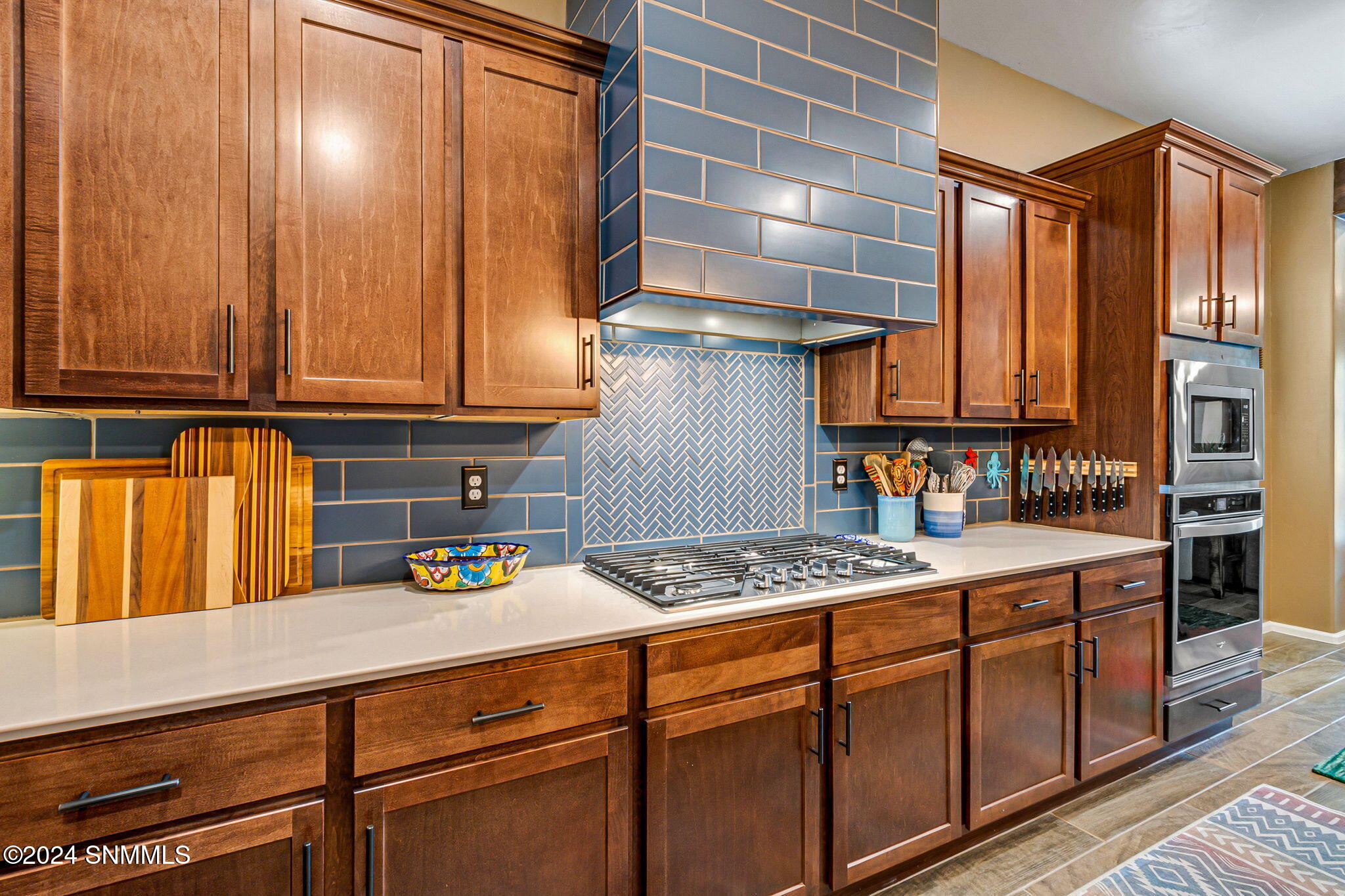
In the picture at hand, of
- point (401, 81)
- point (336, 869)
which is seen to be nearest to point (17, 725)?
point (336, 869)

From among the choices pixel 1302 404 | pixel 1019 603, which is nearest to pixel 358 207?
pixel 1019 603

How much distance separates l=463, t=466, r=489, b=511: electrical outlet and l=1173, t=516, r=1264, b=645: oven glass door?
2.64 metres

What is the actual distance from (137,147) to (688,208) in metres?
1.19

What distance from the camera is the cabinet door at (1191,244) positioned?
100 inches

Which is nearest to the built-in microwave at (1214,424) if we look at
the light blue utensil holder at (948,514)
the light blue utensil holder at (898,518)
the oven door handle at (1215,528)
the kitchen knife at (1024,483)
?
the oven door handle at (1215,528)

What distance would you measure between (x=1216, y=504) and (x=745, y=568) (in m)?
2.24

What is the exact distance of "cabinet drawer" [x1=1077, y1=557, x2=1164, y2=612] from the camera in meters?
2.21

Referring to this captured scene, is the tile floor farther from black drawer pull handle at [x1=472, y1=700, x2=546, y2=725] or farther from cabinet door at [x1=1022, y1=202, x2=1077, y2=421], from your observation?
cabinet door at [x1=1022, y1=202, x2=1077, y2=421]

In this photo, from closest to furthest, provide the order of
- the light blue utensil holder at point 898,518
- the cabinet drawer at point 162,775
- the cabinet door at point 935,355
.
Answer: the cabinet drawer at point 162,775, the cabinet door at point 935,355, the light blue utensil holder at point 898,518

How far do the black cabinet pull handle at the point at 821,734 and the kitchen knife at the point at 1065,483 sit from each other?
181 centimetres

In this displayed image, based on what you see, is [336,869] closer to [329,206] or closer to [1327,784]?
[329,206]

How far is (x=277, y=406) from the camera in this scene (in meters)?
1.41

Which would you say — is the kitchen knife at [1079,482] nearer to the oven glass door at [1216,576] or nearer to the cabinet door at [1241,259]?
the oven glass door at [1216,576]

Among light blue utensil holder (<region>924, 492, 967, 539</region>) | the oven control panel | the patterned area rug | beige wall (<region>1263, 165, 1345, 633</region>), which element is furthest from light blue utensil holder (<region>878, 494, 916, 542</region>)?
beige wall (<region>1263, 165, 1345, 633</region>)
